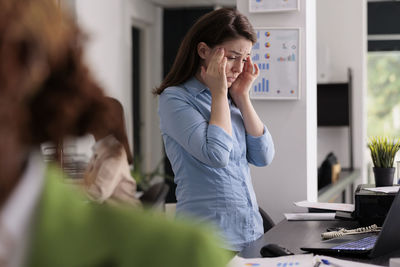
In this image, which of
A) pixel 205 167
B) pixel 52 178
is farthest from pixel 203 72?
pixel 52 178

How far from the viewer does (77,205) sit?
1.72 ft

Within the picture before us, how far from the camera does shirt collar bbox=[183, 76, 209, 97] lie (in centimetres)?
237

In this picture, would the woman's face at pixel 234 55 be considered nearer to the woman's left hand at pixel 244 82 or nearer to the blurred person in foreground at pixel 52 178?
the woman's left hand at pixel 244 82

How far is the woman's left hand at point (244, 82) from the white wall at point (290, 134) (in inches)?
30.7

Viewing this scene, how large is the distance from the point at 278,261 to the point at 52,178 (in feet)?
4.88

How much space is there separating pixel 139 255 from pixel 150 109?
7.98 metres

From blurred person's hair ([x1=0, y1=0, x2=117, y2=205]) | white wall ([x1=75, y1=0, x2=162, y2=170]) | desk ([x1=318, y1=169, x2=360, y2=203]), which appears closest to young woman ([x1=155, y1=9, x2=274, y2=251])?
blurred person's hair ([x1=0, y1=0, x2=117, y2=205])

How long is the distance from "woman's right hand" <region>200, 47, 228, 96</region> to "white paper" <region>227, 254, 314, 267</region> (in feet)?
2.14

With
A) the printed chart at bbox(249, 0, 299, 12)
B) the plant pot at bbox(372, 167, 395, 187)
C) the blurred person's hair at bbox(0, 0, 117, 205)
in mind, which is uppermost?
the printed chart at bbox(249, 0, 299, 12)

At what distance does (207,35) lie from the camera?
2389 mm

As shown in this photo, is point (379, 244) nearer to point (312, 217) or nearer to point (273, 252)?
point (273, 252)

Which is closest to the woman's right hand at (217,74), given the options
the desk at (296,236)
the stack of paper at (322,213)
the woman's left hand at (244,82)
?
the woman's left hand at (244,82)

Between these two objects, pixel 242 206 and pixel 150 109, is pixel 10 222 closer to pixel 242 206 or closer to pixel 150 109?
pixel 242 206

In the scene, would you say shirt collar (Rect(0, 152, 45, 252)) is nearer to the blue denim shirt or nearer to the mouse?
the mouse
